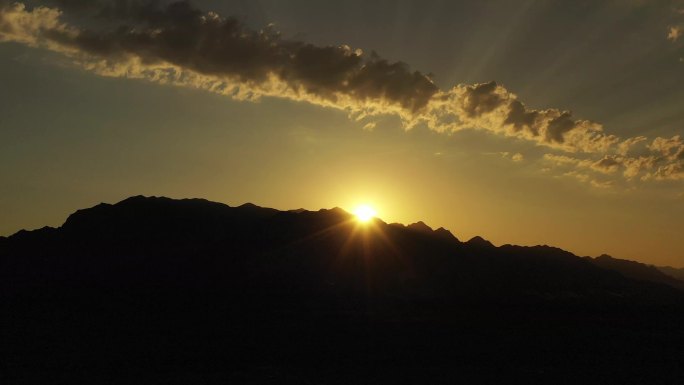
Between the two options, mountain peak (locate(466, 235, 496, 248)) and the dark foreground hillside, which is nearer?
the dark foreground hillside

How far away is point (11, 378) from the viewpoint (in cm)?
4438

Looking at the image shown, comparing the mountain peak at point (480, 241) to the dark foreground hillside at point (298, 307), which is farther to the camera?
the mountain peak at point (480, 241)

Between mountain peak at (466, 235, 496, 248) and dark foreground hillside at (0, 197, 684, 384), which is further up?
mountain peak at (466, 235, 496, 248)

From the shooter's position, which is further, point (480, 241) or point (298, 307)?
point (480, 241)

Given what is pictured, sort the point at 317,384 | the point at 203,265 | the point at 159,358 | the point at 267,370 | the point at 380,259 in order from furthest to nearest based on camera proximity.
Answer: the point at 380,259 < the point at 203,265 < the point at 159,358 < the point at 267,370 < the point at 317,384

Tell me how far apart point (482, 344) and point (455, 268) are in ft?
204

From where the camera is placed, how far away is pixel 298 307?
8431 cm

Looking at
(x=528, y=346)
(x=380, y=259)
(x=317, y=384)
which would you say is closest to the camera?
(x=317, y=384)

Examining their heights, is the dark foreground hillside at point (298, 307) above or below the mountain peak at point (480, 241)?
below

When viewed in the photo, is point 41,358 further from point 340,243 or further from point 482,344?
point 340,243

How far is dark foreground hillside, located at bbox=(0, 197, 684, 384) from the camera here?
49750 mm

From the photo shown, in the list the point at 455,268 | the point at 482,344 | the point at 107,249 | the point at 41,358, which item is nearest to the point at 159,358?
the point at 41,358

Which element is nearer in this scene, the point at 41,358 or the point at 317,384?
the point at 317,384

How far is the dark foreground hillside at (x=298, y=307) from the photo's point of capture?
4975cm
